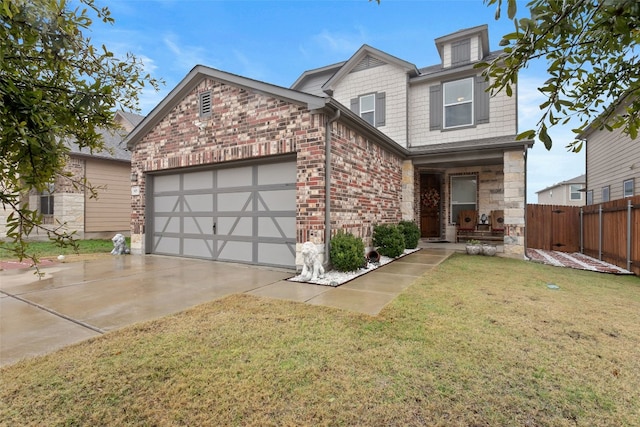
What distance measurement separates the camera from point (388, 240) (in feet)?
27.7

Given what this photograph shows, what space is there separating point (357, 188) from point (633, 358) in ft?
18.8

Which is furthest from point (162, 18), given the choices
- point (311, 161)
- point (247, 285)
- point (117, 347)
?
point (117, 347)

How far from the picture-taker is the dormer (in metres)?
11.1

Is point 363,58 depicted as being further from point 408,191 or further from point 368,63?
point 408,191

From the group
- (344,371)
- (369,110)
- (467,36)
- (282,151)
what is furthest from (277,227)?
(467,36)

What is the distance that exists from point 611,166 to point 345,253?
13184mm

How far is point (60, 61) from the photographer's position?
1.71 meters

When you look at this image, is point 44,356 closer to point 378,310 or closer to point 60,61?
point 60,61

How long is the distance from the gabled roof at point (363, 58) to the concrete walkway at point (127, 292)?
7.30 meters

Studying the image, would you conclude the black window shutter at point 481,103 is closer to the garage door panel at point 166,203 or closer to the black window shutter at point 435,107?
the black window shutter at point 435,107

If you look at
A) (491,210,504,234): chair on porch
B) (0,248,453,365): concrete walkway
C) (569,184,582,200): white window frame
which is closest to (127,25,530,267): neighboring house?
(491,210,504,234): chair on porch

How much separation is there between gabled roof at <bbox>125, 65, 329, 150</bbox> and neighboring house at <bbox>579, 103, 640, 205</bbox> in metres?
9.10

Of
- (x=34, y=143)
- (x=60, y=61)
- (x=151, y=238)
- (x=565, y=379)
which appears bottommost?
(x=565, y=379)

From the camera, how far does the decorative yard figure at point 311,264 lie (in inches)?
239
